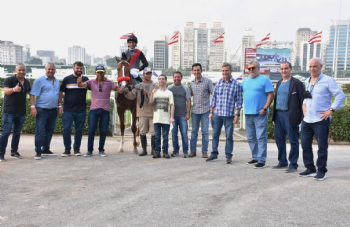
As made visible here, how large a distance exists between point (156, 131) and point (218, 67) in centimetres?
11984

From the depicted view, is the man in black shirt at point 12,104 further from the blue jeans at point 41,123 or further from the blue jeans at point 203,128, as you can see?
the blue jeans at point 203,128

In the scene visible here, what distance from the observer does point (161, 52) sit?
123 metres

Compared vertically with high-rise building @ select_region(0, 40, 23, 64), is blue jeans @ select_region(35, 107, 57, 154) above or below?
below

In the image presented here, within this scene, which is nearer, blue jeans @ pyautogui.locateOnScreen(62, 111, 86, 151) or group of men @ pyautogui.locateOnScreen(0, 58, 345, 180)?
group of men @ pyautogui.locateOnScreen(0, 58, 345, 180)

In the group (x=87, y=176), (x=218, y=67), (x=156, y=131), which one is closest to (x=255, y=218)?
(x=87, y=176)

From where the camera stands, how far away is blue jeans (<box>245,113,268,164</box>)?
6.36 meters

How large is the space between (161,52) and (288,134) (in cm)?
11920

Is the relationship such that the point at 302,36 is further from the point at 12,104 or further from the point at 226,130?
the point at 12,104

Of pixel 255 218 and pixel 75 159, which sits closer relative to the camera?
pixel 255 218

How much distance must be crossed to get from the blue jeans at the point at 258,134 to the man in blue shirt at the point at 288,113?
0.79 feet

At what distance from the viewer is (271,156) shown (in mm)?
7652

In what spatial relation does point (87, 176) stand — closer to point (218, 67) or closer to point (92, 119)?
point (92, 119)

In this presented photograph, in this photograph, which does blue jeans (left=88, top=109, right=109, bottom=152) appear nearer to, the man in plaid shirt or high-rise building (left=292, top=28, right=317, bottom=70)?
the man in plaid shirt

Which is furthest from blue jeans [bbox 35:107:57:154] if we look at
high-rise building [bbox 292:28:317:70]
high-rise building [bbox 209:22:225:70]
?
high-rise building [bbox 292:28:317:70]
